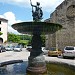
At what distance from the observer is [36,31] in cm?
1094

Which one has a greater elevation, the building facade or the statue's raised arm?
the building facade

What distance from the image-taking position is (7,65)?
1408 centimetres

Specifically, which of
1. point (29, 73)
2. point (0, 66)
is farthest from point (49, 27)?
point (0, 66)

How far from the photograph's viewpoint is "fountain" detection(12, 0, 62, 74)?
34.2ft

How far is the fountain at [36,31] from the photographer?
10422 millimetres

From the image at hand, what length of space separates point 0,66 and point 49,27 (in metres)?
4.35

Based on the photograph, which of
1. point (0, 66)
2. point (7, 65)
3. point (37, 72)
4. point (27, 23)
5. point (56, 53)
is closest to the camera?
point (27, 23)

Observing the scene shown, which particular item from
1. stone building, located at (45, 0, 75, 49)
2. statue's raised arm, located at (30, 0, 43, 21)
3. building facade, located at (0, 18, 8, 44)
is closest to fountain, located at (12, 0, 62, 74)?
statue's raised arm, located at (30, 0, 43, 21)

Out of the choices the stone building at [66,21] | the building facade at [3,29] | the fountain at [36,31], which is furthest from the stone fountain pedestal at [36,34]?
the building facade at [3,29]

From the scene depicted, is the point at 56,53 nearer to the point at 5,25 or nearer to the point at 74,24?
the point at 74,24

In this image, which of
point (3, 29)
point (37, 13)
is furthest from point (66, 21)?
point (3, 29)

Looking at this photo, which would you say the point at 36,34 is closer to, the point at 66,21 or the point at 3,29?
the point at 66,21

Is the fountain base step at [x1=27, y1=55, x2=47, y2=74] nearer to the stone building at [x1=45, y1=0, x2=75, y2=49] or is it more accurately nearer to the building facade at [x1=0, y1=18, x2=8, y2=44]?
the stone building at [x1=45, y1=0, x2=75, y2=49]

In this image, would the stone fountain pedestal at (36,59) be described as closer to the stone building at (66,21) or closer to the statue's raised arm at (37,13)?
the statue's raised arm at (37,13)
